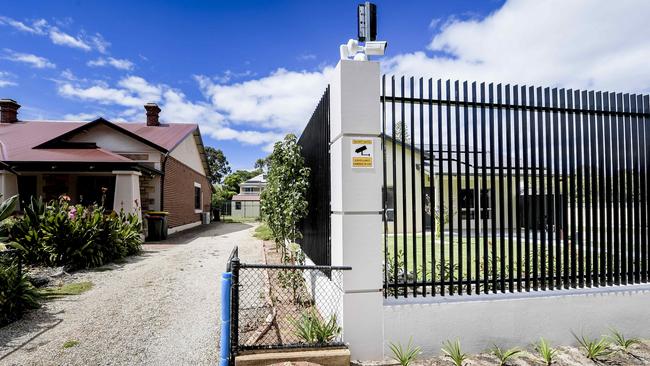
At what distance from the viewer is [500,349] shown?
372 cm

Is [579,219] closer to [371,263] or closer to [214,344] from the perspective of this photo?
[371,263]

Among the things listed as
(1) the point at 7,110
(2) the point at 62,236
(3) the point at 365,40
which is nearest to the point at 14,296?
(2) the point at 62,236

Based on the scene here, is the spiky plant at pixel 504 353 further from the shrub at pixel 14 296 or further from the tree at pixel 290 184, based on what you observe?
the shrub at pixel 14 296

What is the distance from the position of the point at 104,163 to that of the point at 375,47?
38.7 feet

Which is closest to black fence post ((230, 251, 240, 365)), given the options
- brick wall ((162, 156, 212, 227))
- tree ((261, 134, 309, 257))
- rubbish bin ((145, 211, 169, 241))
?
tree ((261, 134, 309, 257))

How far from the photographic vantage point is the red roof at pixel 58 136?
1272 centimetres

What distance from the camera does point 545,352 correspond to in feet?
11.7

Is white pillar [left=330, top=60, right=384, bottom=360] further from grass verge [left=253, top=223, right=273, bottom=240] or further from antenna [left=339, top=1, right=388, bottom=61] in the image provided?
grass verge [left=253, top=223, right=273, bottom=240]

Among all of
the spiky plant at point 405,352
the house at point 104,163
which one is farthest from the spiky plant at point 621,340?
the house at point 104,163

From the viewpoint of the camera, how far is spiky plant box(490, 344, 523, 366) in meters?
3.43

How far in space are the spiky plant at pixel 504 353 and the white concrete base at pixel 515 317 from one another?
75 mm

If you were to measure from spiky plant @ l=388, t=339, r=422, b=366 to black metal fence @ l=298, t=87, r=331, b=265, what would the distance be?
3.63 ft

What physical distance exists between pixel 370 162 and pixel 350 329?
5.36 feet

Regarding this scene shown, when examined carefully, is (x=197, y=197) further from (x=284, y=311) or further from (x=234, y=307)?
(x=234, y=307)
